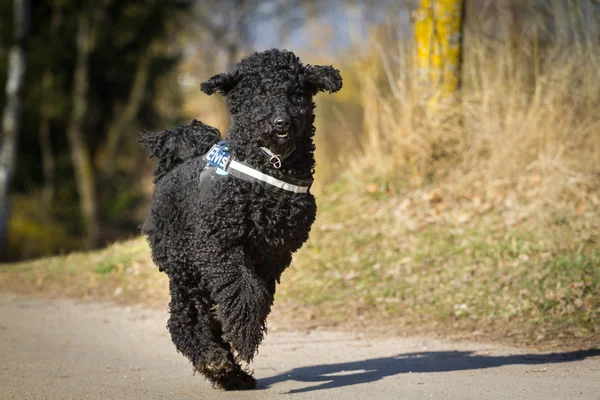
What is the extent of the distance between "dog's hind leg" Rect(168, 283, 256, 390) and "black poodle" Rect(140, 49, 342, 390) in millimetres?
12

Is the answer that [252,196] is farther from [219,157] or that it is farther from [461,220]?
[461,220]

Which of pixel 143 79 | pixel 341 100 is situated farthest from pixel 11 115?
pixel 341 100

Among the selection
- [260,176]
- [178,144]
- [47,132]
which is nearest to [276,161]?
[260,176]

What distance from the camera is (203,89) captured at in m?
5.17

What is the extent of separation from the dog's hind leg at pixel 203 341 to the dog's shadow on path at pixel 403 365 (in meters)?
0.26

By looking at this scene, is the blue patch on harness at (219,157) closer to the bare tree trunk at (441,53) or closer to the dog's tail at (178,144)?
the dog's tail at (178,144)

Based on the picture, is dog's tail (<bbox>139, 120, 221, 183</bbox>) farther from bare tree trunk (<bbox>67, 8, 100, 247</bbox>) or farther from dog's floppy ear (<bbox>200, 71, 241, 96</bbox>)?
bare tree trunk (<bbox>67, 8, 100, 247</bbox>)

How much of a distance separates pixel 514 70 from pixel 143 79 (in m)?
12.5

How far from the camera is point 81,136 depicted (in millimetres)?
19812

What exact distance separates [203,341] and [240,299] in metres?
0.69

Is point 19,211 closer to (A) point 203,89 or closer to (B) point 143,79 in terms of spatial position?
(B) point 143,79

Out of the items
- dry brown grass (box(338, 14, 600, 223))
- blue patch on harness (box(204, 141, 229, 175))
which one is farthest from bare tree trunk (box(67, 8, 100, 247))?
blue patch on harness (box(204, 141, 229, 175))

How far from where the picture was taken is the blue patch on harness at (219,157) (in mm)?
5266

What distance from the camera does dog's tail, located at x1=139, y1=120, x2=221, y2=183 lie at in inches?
239
